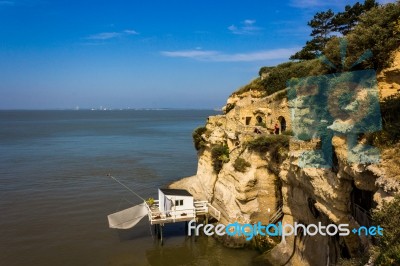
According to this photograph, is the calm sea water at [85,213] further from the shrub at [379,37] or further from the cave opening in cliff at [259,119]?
the shrub at [379,37]

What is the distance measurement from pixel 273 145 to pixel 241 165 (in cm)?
251

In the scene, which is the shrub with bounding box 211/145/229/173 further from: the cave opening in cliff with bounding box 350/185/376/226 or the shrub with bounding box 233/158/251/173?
the cave opening in cliff with bounding box 350/185/376/226

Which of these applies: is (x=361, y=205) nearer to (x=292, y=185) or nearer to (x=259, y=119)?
(x=292, y=185)

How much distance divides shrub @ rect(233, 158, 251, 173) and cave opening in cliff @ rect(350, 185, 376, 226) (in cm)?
969

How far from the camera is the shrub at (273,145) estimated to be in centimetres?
2089

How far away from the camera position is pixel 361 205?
13.2 meters

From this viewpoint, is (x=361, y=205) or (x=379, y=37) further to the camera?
(x=379, y=37)

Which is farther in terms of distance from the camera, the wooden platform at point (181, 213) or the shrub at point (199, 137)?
the shrub at point (199, 137)

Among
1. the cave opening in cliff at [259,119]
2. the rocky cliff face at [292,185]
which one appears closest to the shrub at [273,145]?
the rocky cliff face at [292,185]

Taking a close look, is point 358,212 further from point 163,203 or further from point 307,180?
point 163,203

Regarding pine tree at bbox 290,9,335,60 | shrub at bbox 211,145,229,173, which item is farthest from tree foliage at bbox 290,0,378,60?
shrub at bbox 211,145,229,173

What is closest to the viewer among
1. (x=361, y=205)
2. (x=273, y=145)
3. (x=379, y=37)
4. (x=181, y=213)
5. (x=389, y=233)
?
(x=389, y=233)

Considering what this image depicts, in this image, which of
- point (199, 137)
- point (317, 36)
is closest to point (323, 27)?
point (317, 36)

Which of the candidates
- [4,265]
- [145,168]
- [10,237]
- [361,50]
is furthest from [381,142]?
[145,168]
